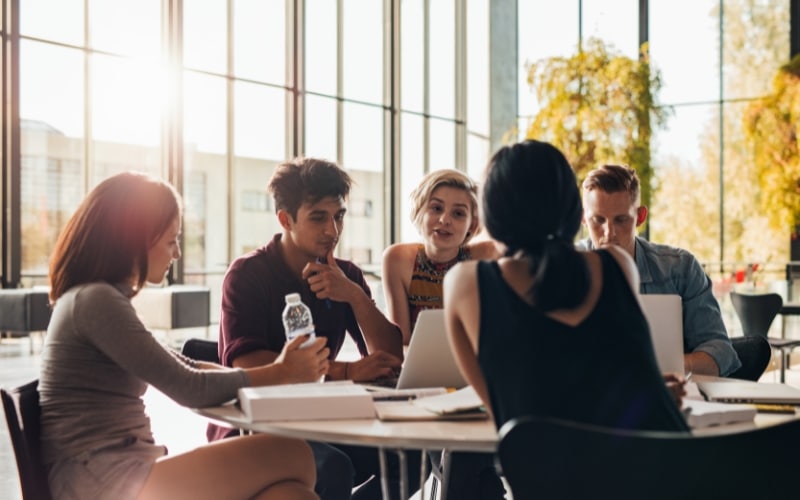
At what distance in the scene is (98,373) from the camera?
2055 millimetres

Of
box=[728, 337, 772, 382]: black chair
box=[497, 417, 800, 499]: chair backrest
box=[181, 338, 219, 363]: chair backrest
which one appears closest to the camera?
box=[497, 417, 800, 499]: chair backrest

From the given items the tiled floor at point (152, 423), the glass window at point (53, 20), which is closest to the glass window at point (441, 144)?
the glass window at point (53, 20)

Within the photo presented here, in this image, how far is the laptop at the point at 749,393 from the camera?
214 centimetres

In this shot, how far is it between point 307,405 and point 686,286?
1.63 metres

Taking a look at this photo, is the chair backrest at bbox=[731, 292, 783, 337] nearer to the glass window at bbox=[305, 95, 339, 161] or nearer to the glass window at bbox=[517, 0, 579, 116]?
the glass window at bbox=[305, 95, 339, 161]

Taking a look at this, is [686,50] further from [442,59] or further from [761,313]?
[761,313]

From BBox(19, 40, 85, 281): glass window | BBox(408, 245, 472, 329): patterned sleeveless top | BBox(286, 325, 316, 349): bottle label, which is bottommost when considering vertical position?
BBox(286, 325, 316, 349): bottle label

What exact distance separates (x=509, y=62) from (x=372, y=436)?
49.0 feet

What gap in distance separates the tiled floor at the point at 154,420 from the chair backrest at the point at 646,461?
1.61 metres

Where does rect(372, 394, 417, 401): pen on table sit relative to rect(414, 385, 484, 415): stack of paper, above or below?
below

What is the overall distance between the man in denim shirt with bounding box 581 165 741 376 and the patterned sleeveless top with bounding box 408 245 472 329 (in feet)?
1.80

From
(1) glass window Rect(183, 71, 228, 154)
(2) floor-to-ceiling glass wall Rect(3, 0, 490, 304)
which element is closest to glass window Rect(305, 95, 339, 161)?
(2) floor-to-ceiling glass wall Rect(3, 0, 490, 304)

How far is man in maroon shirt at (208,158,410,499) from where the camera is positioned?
256 centimetres

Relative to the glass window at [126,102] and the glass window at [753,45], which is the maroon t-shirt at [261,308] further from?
the glass window at [753,45]
